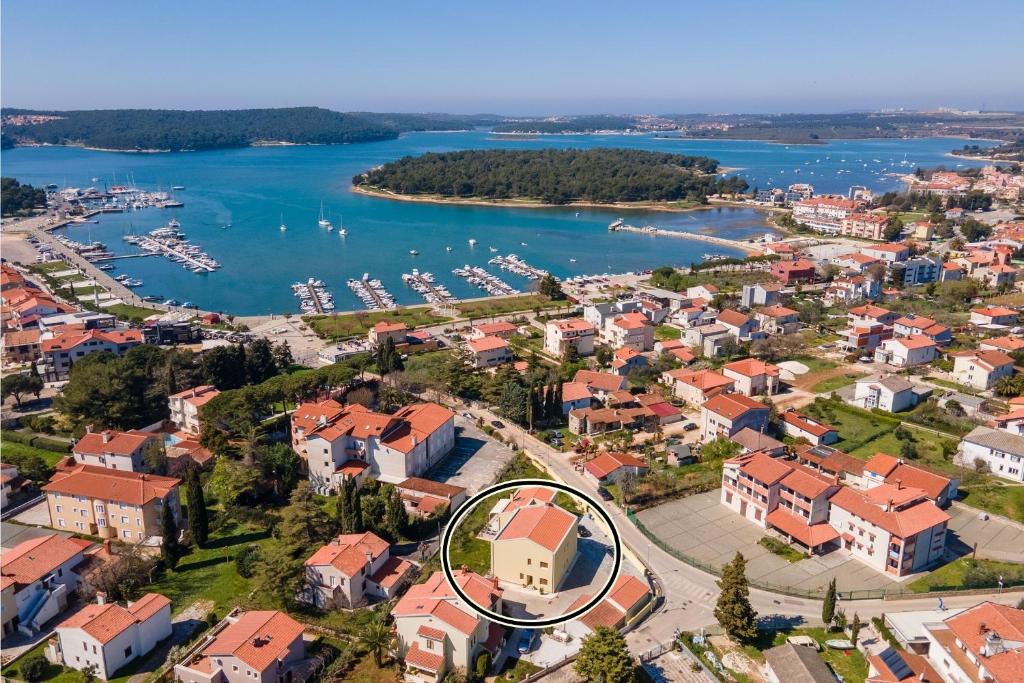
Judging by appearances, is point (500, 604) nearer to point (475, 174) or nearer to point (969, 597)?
point (969, 597)

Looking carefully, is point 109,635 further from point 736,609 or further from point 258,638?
point 736,609

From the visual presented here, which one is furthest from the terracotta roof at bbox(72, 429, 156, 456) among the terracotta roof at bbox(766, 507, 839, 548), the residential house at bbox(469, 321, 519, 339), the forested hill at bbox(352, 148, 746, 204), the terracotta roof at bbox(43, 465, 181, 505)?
the forested hill at bbox(352, 148, 746, 204)

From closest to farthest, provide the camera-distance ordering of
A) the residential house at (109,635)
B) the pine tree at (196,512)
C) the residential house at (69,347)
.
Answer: the residential house at (109,635), the pine tree at (196,512), the residential house at (69,347)

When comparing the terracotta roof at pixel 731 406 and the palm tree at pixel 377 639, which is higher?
the terracotta roof at pixel 731 406

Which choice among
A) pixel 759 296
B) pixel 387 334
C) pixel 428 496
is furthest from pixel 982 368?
pixel 387 334

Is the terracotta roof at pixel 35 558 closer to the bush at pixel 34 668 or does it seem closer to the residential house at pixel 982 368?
the bush at pixel 34 668

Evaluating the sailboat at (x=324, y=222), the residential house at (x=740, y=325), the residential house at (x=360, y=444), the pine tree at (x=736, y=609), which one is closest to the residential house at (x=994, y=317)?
the residential house at (x=740, y=325)
